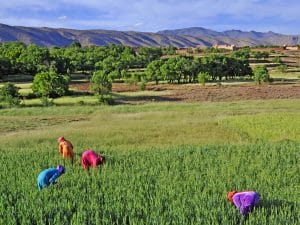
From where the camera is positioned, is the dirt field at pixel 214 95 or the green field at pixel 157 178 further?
the dirt field at pixel 214 95

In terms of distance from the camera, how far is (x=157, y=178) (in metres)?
14.3

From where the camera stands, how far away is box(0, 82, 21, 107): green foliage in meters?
50.8

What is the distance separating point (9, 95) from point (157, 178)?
43612 mm

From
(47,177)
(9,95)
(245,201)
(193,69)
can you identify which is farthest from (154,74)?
(245,201)

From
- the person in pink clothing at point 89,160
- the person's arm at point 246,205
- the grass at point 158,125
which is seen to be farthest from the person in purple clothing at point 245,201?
the grass at point 158,125

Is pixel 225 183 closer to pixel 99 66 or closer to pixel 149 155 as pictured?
pixel 149 155

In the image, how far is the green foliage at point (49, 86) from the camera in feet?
197

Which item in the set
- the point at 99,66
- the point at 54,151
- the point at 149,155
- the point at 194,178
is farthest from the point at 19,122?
the point at 99,66

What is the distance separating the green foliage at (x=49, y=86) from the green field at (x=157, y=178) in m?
30.2

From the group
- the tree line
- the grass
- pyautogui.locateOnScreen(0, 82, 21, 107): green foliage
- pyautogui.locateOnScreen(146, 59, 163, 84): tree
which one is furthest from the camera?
the tree line

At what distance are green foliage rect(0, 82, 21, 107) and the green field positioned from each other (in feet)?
70.1

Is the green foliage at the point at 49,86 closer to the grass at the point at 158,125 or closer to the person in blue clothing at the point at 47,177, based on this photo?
the grass at the point at 158,125

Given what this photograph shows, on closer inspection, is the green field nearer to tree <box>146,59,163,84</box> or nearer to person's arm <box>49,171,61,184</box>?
person's arm <box>49,171,61,184</box>

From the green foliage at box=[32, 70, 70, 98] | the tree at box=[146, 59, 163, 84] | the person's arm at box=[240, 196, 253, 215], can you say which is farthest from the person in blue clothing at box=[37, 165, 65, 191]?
the tree at box=[146, 59, 163, 84]
